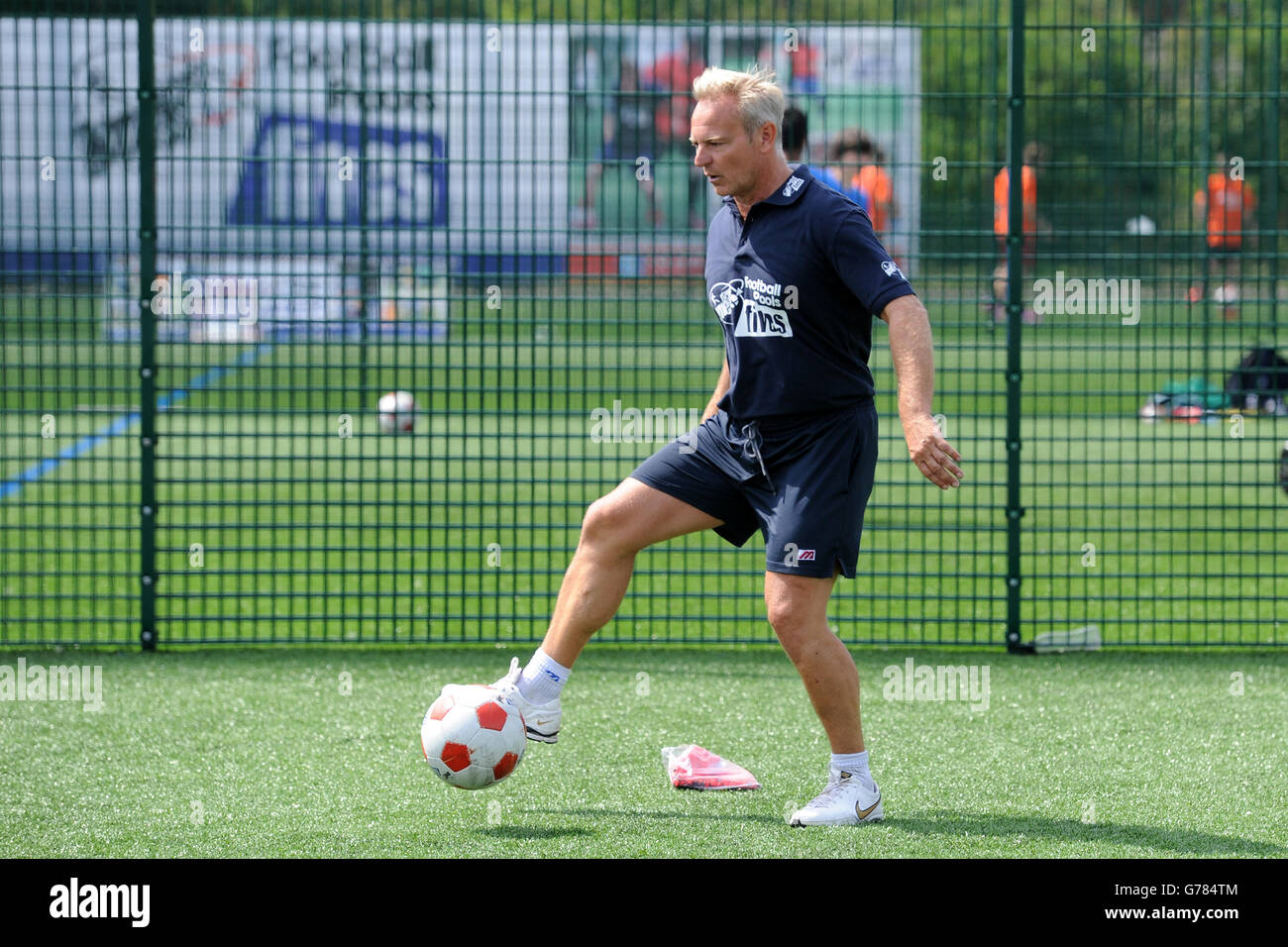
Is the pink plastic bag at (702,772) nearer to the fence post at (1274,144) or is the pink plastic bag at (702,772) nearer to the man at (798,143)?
the man at (798,143)

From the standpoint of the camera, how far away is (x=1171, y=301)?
7391 millimetres

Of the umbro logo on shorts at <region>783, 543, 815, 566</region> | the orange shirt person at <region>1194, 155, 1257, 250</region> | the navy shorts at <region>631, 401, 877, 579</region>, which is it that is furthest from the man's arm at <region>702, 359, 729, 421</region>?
the orange shirt person at <region>1194, 155, 1257, 250</region>

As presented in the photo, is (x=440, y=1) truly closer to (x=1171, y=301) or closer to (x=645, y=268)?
(x=645, y=268)

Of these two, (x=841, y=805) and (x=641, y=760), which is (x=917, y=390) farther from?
(x=641, y=760)

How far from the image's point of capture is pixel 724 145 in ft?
14.9

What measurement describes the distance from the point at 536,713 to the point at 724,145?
68.7 inches

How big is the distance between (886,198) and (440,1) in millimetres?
7320

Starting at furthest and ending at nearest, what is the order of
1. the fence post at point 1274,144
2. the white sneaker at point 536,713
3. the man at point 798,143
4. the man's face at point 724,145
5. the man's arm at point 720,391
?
the man at point 798,143
the fence post at point 1274,144
the man's arm at point 720,391
the white sneaker at point 536,713
the man's face at point 724,145

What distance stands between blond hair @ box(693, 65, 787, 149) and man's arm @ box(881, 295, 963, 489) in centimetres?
67

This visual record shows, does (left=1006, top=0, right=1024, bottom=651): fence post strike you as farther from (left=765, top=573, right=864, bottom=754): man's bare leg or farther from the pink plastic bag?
(left=765, top=573, right=864, bottom=754): man's bare leg

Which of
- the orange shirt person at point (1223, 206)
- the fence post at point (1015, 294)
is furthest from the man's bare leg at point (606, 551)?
the orange shirt person at point (1223, 206)

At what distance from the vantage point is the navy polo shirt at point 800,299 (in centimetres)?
449

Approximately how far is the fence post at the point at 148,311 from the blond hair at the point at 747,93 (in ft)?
10.8

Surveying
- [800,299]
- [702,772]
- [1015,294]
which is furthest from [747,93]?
[1015,294]
